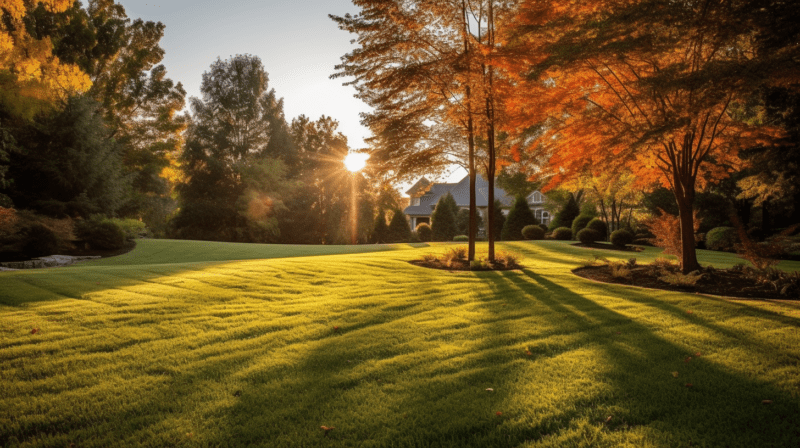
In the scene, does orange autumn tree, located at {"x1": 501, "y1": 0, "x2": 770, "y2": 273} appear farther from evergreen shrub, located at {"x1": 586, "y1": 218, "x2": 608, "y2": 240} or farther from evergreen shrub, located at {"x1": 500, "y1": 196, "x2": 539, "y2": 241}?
evergreen shrub, located at {"x1": 500, "y1": 196, "x2": 539, "y2": 241}

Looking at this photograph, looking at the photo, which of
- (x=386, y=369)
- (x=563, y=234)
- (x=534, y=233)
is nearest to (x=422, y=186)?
(x=386, y=369)

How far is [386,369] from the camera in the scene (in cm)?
409

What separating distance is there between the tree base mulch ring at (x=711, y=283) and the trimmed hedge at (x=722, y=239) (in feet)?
41.4

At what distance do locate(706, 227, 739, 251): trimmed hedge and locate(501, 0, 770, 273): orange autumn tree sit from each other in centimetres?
1190

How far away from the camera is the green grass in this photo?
2.93 meters

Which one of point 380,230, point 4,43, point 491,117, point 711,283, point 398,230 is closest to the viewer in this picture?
point 711,283

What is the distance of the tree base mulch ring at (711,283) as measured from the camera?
26.1 ft

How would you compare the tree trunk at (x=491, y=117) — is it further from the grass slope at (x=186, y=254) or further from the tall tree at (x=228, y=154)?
the tall tree at (x=228, y=154)

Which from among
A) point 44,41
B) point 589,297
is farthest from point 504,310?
point 44,41

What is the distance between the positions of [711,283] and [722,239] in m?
15.2

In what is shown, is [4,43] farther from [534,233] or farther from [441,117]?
[534,233]

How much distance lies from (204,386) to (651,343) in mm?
5399

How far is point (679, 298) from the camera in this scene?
298 inches

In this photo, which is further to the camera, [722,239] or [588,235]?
[588,235]
